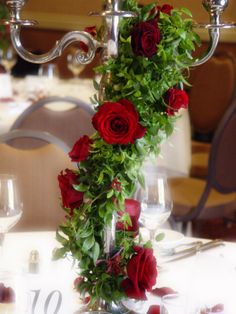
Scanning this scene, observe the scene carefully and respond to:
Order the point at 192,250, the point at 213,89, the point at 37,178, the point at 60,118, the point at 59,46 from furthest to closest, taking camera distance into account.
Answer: the point at 213,89
the point at 60,118
the point at 37,178
the point at 192,250
the point at 59,46

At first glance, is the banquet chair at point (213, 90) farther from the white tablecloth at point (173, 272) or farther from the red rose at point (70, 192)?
the red rose at point (70, 192)

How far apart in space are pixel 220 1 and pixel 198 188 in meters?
2.15

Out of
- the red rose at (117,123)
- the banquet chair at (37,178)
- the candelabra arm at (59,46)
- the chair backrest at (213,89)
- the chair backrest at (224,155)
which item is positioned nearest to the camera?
the red rose at (117,123)

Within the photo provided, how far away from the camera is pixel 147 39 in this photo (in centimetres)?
110

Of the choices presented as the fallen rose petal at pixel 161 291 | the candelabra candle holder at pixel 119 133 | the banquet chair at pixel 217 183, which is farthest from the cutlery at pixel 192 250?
the banquet chair at pixel 217 183

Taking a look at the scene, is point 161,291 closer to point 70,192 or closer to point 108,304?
point 108,304

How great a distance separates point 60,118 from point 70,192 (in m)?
1.67

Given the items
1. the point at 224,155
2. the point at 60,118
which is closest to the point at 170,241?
the point at 60,118

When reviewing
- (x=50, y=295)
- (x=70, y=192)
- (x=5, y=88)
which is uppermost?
(x=70, y=192)

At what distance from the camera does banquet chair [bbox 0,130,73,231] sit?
7.00 ft

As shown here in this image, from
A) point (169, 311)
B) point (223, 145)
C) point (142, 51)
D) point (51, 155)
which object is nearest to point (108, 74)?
point (142, 51)

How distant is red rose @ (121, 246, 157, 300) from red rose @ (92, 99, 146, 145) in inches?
7.8

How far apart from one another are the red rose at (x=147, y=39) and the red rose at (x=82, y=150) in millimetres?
160

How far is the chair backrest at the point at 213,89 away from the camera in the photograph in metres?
4.75
